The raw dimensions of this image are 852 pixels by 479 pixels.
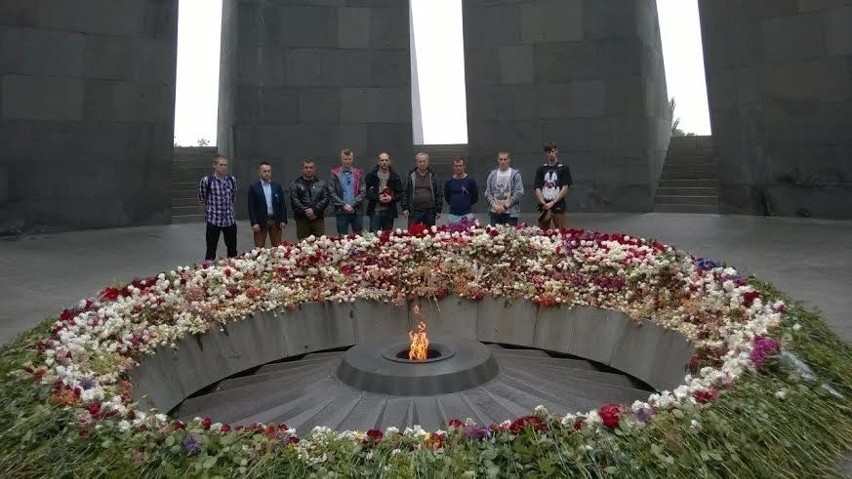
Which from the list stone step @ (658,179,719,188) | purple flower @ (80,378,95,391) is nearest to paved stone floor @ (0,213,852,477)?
stone step @ (658,179,719,188)

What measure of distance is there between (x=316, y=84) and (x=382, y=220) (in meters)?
7.12

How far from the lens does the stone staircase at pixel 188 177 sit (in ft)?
51.3

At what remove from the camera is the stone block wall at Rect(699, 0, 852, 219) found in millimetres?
12656

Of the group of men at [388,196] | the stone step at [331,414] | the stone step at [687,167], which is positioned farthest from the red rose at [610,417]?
the stone step at [687,167]

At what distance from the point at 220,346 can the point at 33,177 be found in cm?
901

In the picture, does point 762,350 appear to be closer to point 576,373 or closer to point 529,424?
point 529,424

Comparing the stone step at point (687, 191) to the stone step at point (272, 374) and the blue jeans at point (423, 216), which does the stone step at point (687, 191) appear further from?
the stone step at point (272, 374)

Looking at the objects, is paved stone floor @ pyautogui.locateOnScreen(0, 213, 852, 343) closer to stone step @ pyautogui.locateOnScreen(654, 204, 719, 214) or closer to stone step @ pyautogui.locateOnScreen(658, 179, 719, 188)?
stone step @ pyautogui.locateOnScreen(654, 204, 719, 214)

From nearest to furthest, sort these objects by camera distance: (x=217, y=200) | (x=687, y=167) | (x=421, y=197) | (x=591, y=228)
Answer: (x=217, y=200)
(x=421, y=197)
(x=591, y=228)
(x=687, y=167)

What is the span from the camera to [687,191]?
1594 centimetres

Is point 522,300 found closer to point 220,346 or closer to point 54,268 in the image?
point 220,346

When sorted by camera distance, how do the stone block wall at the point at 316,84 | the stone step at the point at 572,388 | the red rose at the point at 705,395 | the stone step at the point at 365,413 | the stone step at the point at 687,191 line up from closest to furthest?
the red rose at the point at 705,395
the stone step at the point at 365,413
the stone step at the point at 572,388
the stone step at the point at 687,191
the stone block wall at the point at 316,84

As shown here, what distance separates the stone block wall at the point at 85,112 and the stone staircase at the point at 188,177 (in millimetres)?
892

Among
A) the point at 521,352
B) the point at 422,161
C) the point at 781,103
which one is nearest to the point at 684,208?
the point at 781,103
